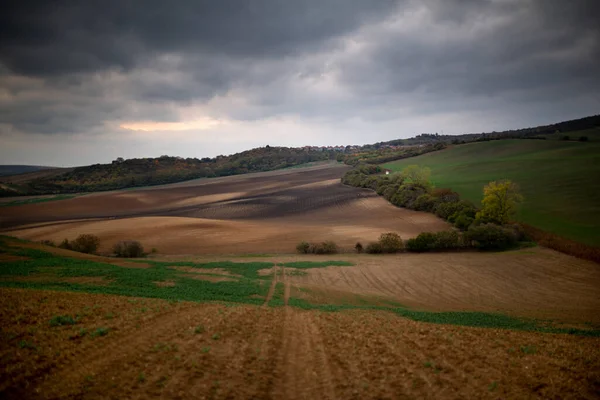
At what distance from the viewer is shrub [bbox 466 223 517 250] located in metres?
36.7

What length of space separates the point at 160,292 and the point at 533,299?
2514cm

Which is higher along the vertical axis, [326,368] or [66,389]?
[66,389]

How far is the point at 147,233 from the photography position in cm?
4656

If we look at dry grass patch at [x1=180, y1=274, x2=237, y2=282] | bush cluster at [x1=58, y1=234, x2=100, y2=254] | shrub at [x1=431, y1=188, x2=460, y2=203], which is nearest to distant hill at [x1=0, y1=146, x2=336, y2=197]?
bush cluster at [x1=58, y1=234, x2=100, y2=254]

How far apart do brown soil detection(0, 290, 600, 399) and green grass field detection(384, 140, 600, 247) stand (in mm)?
35190

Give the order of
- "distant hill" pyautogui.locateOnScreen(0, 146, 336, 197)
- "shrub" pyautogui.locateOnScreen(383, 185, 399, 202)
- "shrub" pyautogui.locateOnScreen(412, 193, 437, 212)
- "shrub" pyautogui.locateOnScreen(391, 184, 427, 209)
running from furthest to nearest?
"distant hill" pyautogui.locateOnScreen(0, 146, 336, 197), "shrub" pyautogui.locateOnScreen(383, 185, 399, 202), "shrub" pyautogui.locateOnScreen(391, 184, 427, 209), "shrub" pyautogui.locateOnScreen(412, 193, 437, 212)

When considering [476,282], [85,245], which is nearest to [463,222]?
[476,282]

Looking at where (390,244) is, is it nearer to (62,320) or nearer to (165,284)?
(165,284)

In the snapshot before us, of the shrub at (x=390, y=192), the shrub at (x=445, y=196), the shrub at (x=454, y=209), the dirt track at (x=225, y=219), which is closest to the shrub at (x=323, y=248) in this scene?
the dirt track at (x=225, y=219)

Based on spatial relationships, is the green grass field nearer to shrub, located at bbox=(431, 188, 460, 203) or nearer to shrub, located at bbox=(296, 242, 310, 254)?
shrub, located at bbox=(431, 188, 460, 203)

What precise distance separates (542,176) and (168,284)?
240 ft

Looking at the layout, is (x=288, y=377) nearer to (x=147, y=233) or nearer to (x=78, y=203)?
(x=147, y=233)

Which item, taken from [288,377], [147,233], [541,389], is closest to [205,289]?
[288,377]

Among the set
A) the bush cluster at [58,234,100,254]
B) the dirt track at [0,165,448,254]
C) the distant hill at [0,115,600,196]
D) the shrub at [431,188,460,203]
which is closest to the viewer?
the bush cluster at [58,234,100,254]
